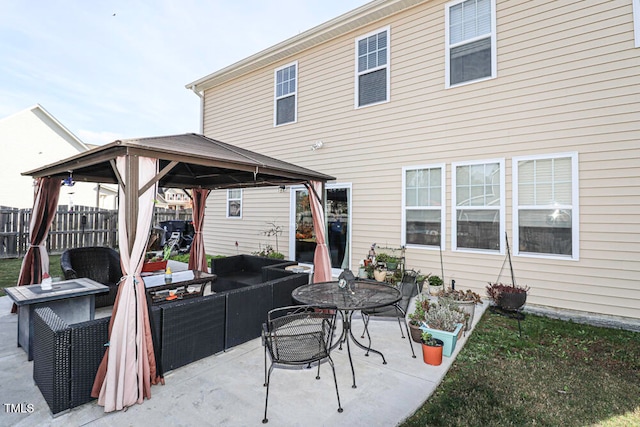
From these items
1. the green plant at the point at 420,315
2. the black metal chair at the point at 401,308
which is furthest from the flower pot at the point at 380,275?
the green plant at the point at 420,315

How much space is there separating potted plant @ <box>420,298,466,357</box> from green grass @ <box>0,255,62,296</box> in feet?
24.6

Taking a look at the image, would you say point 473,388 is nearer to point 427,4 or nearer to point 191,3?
point 427,4

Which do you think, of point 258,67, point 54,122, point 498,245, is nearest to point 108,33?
point 258,67

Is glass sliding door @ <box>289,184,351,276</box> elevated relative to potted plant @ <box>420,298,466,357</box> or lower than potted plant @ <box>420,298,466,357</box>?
elevated

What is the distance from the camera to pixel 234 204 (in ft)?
30.9

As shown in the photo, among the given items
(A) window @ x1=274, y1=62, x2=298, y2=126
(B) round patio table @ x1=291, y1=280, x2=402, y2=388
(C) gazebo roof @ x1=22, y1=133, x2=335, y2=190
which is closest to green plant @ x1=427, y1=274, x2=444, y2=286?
(B) round patio table @ x1=291, y1=280, x2=402, y2=388

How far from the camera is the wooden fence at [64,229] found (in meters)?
9.30

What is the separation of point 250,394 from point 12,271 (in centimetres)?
850

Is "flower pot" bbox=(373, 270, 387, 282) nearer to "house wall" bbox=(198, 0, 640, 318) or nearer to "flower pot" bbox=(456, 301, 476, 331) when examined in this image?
"house wall" bbox=(198, 0, 640, 318)

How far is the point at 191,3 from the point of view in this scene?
806cm

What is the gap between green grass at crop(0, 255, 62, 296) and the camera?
6.29 metres

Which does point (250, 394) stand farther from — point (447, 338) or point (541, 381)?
point (541, 381)

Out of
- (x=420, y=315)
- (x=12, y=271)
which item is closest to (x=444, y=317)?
(x=420, y=315)

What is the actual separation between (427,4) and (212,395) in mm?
7057
